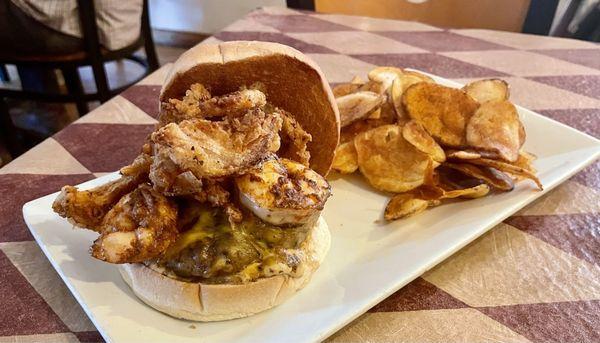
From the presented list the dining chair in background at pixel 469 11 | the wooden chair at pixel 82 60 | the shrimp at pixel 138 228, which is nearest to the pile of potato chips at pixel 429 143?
the shrimp at pixel 138 228

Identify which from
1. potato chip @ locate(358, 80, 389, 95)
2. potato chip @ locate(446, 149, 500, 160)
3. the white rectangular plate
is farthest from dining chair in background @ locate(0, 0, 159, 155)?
potato chip @ locate(446, 149, 500, 160)

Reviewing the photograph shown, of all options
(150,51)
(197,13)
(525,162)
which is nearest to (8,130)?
(150,51)

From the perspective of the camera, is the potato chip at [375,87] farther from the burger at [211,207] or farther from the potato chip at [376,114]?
the burger at [211,207]

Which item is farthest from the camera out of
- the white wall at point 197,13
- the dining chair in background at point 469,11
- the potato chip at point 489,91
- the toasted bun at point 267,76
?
the white wall at point 197,13

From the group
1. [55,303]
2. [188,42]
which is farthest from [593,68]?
[188,42]

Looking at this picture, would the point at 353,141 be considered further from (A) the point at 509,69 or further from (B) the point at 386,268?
(A) the point at 509,69

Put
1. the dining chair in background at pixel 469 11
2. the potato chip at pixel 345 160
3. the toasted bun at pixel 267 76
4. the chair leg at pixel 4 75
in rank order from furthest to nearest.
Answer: the chair leg at pixel 4 75
the dining chair in background at pixel 469 11
the potato chip at pixel 345 160
the toasted bun at pixel 267 76

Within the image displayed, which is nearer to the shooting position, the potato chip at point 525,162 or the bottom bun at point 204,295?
the bottom bun at point 204,295

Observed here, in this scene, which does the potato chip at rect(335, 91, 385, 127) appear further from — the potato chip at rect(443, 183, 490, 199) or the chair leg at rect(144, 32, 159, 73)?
the chair leg at rect(144, 32, 159, 73)
